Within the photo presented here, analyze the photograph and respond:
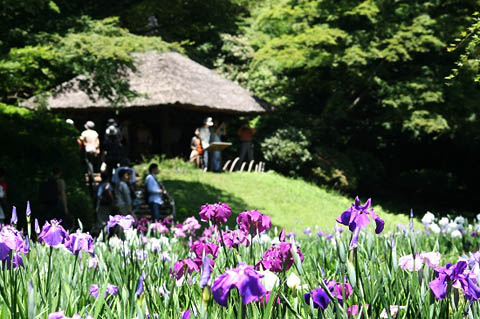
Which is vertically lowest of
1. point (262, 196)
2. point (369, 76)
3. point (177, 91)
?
point (262, 196)

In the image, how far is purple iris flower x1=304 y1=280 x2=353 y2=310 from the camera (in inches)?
72.9

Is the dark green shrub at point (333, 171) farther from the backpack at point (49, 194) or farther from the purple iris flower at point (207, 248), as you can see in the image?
the purple iris flower at point (207, 248)

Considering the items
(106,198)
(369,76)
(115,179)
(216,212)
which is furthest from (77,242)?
(369,76)

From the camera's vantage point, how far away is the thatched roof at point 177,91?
64.0 feet

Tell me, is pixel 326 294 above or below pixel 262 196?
above

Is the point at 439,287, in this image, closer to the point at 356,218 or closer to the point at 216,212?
the point at 356,218

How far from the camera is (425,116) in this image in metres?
18.6

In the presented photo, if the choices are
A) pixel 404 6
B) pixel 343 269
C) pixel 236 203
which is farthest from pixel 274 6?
pixel 343 269

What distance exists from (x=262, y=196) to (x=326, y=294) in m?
15.0

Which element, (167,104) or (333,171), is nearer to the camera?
(167,104)

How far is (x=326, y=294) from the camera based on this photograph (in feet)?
6.32

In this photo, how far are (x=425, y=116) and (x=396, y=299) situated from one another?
55.9 feet

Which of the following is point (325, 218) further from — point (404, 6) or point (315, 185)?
point (404, 6)

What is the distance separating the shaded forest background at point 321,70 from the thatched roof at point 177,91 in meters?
1.23
